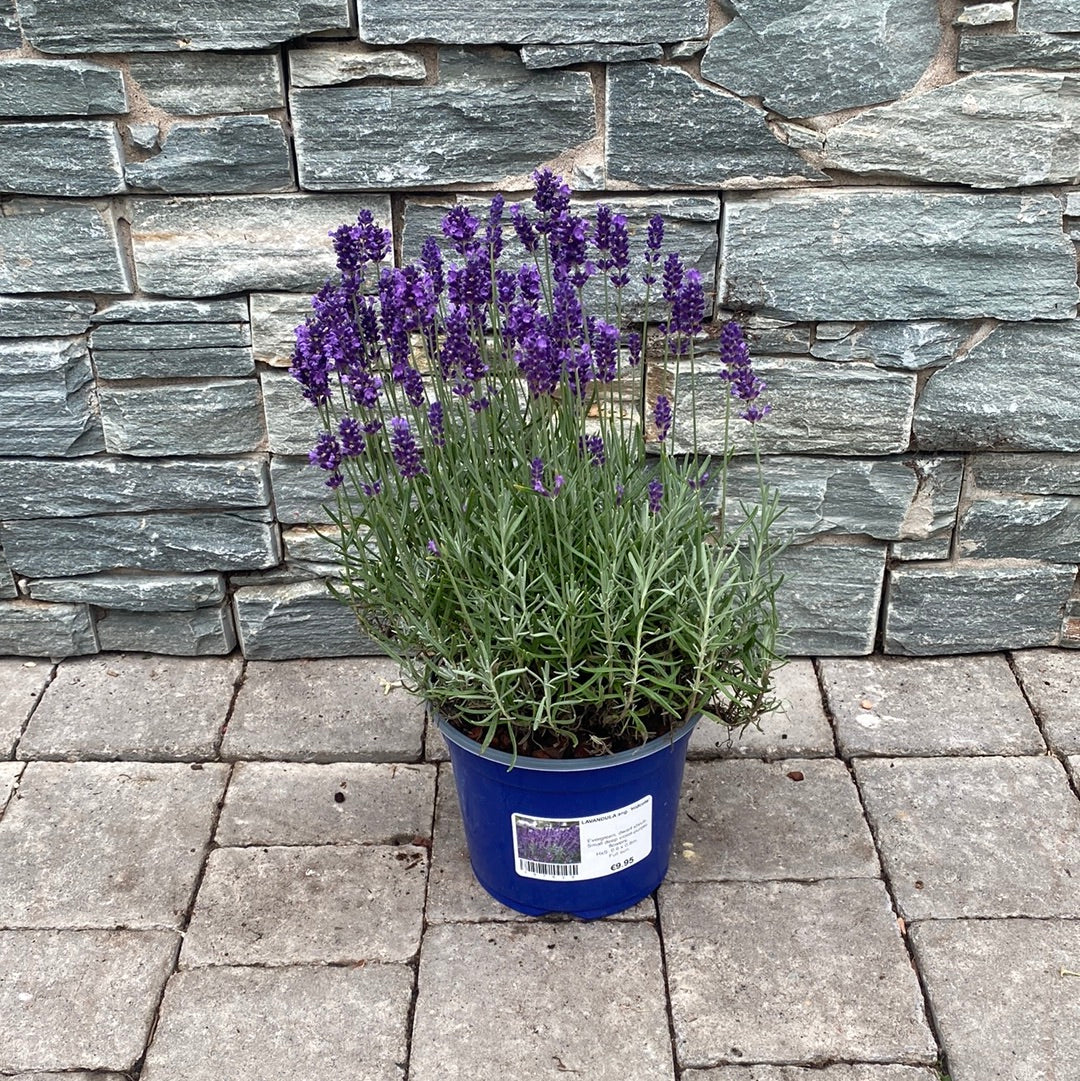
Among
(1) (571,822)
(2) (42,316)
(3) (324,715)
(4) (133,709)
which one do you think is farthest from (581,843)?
(2) (42,316)

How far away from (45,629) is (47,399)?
2.03 feet

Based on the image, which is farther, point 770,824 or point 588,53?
point 770,824

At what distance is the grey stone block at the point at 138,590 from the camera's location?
283cm

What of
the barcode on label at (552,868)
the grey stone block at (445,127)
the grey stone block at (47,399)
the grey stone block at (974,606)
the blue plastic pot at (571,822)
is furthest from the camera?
the grey stone block at (974,606)

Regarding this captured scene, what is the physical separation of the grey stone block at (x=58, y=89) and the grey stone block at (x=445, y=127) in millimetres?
367

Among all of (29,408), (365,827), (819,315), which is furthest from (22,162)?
(819,315)

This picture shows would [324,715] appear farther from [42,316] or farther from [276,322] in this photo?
[42,316]

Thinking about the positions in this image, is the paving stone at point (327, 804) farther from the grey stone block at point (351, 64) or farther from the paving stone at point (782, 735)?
the grey stone block at point (351, 64)

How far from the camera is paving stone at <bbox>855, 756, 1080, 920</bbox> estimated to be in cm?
220

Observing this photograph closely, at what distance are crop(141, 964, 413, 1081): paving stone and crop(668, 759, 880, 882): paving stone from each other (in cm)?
61

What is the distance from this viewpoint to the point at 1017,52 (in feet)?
7.45

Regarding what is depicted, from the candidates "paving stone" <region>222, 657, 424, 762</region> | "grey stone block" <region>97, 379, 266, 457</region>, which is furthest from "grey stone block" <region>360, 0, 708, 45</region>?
"paving stone" <region>222, 657, 424, 762</region>

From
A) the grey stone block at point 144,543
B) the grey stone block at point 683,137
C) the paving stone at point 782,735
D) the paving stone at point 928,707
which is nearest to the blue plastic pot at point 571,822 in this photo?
the paving stone at point 782,735

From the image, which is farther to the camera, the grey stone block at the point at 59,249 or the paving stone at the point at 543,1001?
the grey stone block at the point at 59,249
